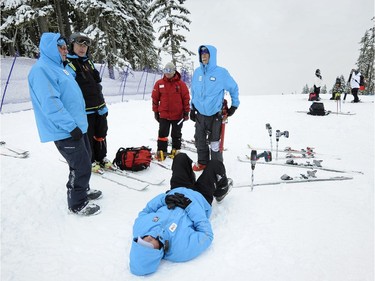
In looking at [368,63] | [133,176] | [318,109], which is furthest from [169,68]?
[368,63]

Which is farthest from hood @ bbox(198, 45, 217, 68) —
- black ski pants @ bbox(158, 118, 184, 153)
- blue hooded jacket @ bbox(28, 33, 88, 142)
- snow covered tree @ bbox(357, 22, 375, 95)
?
snow covered tree @ bbox(357, 22, 375, 95)

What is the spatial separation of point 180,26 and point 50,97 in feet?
72.4

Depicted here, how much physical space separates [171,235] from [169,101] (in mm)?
3541

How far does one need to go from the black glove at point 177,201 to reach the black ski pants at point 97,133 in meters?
2.31

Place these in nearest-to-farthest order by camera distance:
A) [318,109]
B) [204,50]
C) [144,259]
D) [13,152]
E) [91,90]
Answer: [144,259], [91,90], [204,50], [13,152], [318,109]

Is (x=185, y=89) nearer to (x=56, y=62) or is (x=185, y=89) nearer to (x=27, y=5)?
(x=56, y=62)

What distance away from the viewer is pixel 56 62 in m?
3.14

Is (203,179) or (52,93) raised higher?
(52,93)

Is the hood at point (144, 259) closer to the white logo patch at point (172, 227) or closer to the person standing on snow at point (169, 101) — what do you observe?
the white logo patch at point (172, 227)

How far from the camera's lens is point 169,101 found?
5664mm

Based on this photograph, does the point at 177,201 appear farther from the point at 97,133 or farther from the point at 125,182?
the point at 97,133

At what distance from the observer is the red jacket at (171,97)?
5.64m

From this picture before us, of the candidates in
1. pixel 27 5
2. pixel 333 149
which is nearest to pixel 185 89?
pixel 333 149

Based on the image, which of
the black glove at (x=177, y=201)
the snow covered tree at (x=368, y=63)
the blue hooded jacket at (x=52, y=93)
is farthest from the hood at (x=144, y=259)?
the snow covered tree at (x=368, y=63)
